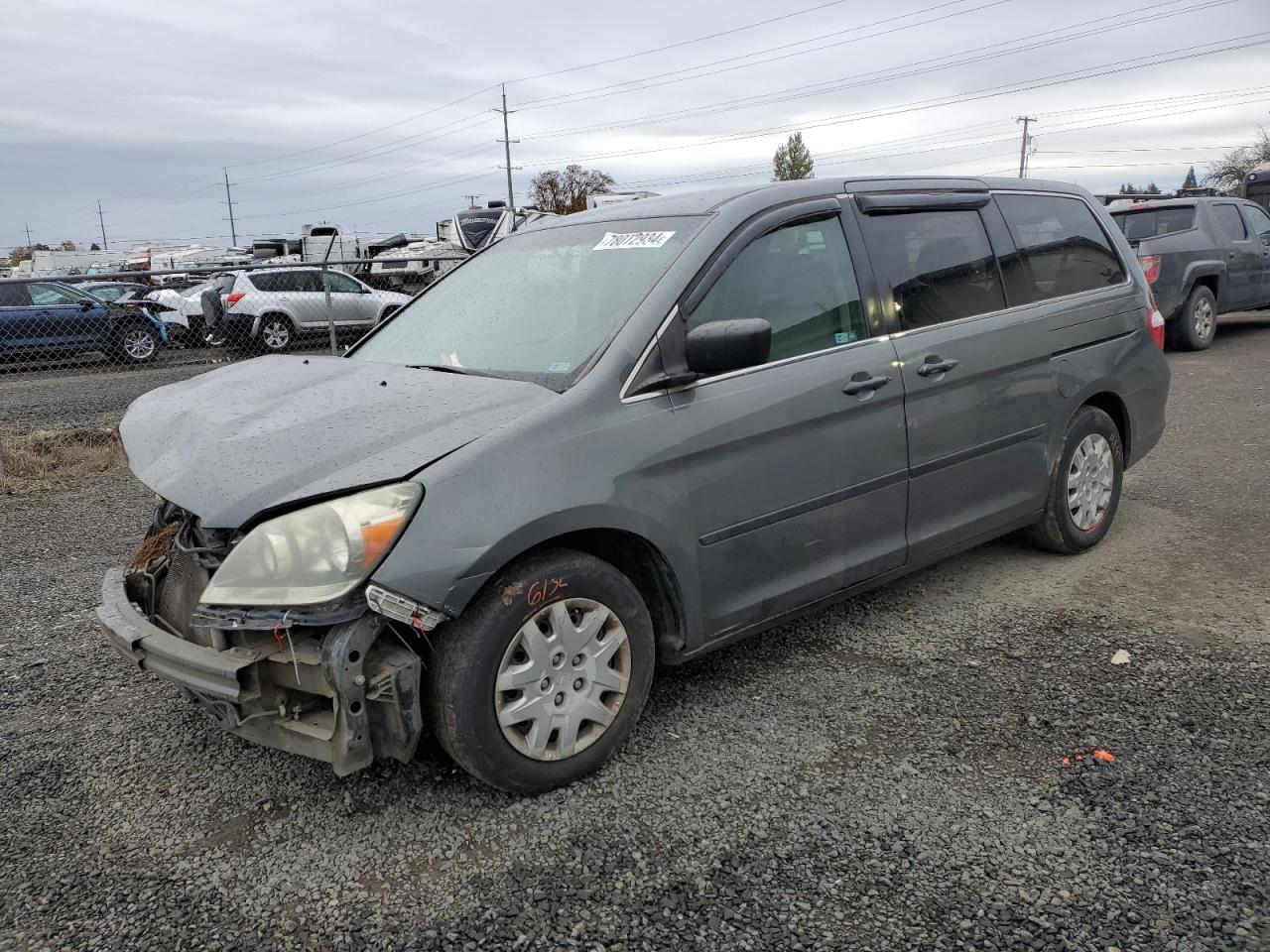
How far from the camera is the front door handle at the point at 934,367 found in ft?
12.3

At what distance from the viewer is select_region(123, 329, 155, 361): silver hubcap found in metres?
13.2

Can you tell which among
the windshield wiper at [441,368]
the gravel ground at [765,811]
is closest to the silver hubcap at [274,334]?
the gravel ground at [765,811]

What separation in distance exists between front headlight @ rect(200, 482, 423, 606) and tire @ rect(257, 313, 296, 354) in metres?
13.2

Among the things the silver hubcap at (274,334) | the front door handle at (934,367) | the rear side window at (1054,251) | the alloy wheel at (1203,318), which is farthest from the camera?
the silver hubcap at (274,334)

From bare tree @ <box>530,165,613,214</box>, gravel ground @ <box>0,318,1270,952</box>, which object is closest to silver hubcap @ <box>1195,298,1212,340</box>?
gravel ground @ <box>0,318,1270,952</box>

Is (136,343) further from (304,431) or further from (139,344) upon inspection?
(304,431)

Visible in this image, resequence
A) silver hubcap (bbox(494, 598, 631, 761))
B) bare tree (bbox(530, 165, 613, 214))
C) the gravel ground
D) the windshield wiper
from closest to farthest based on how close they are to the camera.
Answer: the gravel ground, silver hubcap (bbox(494, 598, 631, 761)), the windshield wiper, bare tree (bbox(530, 165, 613, 214))

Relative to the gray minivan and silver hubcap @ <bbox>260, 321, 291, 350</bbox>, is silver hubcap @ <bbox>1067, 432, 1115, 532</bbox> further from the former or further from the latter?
silver hubcap @ <bbox>260, 321, 291, 350</bbox>

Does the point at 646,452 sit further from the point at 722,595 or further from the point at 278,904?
the point at 278,904

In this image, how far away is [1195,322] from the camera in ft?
38.7

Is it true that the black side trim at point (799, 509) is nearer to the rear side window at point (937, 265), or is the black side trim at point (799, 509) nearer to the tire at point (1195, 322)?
the rear side window at point (937, 265)

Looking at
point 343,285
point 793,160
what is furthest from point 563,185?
point 343,285

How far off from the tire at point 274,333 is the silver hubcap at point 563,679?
1329 centimetres

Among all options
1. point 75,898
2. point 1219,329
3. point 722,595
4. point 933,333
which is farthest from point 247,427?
point 1219,329
